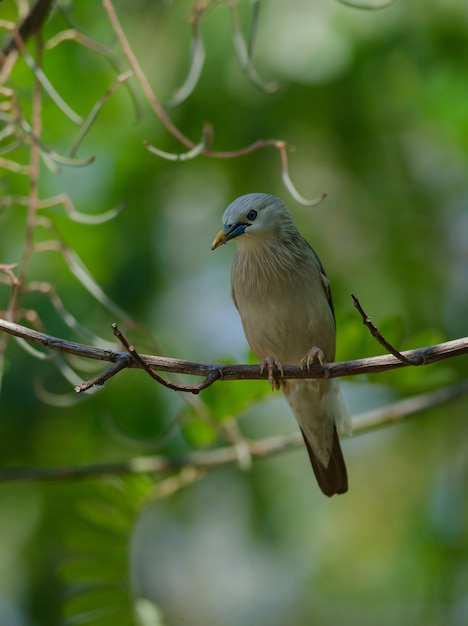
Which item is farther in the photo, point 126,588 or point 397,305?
point 397,305

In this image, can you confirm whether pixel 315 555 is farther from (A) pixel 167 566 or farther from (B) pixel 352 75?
(B) pixel 352 75

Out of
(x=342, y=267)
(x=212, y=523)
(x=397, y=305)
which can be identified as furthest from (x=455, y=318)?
(x=212, y=523)

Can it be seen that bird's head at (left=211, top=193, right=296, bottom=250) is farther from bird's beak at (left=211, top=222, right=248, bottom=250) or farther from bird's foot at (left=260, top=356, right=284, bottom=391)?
bird's foot at (left=260, top=356, right=284, bottom=391)

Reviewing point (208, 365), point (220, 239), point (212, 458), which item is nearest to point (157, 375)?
point (208, 365)

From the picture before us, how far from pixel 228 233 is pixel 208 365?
1025 mm

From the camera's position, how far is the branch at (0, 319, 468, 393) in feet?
8.40

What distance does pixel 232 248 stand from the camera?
5875mm

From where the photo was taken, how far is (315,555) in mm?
6141

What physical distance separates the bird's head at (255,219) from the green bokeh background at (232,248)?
0.67m

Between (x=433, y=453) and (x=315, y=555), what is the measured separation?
108cm

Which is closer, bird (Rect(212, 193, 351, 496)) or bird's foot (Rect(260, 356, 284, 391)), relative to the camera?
bird's foot (Rect(260, 356, 284, 391))

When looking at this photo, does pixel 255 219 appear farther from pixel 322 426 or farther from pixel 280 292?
pixel 322 426

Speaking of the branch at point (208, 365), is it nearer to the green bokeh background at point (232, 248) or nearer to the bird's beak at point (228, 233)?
the bird's beak at point (228, 233)

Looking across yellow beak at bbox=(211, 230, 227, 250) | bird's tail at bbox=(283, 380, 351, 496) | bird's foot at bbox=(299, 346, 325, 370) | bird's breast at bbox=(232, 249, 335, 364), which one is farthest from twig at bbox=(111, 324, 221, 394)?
bird's tail at bbox=(283, 380, 351, 496)
